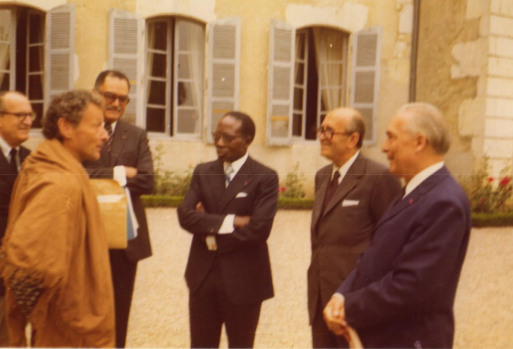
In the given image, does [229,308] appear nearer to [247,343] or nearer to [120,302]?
[247,343]

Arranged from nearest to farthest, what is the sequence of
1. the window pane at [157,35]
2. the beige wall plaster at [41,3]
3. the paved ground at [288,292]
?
the beige wall plaster at [41,3] < the window pane at [157,35] < the paved ground at [288,292]

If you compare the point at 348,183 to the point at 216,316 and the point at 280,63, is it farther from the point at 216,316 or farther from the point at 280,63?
the point at 280,63

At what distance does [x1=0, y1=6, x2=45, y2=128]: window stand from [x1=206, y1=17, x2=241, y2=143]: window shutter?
738 mm

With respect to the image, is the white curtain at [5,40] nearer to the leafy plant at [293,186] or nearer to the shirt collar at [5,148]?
the shirt collar at [5,148]

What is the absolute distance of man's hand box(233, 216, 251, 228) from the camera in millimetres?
2105

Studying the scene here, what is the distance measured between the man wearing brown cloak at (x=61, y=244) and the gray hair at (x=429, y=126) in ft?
2.66

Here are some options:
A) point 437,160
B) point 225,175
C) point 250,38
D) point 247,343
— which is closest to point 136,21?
point 250,38

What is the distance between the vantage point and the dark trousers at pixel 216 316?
2.13 meters

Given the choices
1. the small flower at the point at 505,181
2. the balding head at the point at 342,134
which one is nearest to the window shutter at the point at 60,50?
the balding head at the point at 342,134

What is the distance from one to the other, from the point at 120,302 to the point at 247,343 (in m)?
0.51

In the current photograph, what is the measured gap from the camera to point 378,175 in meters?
2.03

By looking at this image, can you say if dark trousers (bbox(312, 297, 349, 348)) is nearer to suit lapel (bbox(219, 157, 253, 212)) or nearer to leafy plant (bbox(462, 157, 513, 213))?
suit lapel (bbox(219, 157, 253, 212))

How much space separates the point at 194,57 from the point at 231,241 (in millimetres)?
1268

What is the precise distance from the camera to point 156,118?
3006mm
